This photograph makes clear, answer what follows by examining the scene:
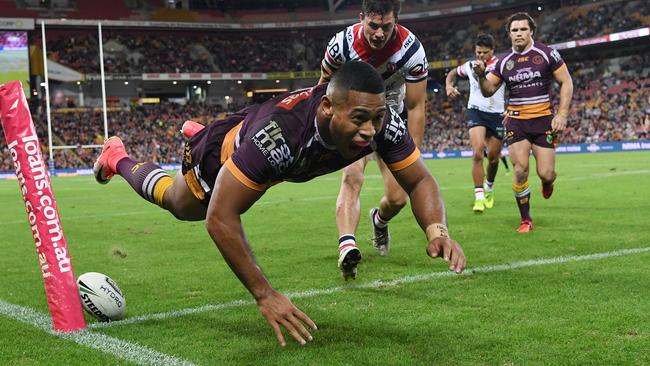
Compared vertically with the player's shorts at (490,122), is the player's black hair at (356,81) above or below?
above

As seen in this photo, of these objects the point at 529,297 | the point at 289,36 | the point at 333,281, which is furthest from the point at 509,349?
the point at 289,36

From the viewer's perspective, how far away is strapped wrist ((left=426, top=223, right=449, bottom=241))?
3.34 m

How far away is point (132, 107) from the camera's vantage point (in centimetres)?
5250

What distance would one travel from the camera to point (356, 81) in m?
3.13

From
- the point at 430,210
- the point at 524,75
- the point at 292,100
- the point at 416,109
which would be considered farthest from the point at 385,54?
the point at 524,75

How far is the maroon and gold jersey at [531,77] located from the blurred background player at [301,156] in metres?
4.82

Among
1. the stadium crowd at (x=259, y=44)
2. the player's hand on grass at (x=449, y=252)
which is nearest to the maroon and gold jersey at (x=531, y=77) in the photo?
the player's hand on grass at (x=449, y=252)

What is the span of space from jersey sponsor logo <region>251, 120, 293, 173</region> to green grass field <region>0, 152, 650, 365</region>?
95cm

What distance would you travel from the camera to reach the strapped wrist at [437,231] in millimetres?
3342

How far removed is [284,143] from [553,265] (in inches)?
119

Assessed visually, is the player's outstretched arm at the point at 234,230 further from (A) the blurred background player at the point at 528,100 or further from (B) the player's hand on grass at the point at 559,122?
(A) the blurred background player at the point at 528,100

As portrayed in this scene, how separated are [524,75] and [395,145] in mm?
5026

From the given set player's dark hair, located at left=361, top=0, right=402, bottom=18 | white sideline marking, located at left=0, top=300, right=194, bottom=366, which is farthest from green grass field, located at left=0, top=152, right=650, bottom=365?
player's dark hair, located at left=361, top=0, right=402, bottom=18

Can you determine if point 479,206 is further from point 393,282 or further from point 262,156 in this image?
point 262,156
